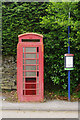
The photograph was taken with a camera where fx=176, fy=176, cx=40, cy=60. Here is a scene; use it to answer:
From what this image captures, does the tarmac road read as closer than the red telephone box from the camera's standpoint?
Yes

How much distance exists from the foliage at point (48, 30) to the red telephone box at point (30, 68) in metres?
0.99

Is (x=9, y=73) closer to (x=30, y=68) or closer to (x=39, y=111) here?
(x=30, y=68)

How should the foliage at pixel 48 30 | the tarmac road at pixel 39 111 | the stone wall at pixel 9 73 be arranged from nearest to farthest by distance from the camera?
the tarmac road at pixel 39 111
the foliage at pixel 48 30
the stone wall at pixel 9 73

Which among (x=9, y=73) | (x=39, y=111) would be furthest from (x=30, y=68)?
(x=9, y=73)

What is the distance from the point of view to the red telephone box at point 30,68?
575cm

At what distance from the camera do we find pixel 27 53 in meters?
5.79

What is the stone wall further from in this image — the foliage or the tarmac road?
the tarmac road

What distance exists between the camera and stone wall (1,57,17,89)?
734 centimetres

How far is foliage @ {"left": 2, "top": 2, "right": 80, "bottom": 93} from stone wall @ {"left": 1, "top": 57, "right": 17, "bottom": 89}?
1.24 feet

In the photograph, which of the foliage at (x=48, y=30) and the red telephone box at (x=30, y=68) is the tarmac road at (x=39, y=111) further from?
the foliage at (x=48, y=30)

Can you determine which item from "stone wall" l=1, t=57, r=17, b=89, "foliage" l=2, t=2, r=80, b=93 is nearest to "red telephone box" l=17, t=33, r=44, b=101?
"foliage" l=2, t=2, r=80, b=93

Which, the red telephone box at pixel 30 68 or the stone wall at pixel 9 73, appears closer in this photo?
the red telephone box at pixel 30 68

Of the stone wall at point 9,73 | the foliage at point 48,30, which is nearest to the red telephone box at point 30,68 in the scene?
the foliage at point 48,30

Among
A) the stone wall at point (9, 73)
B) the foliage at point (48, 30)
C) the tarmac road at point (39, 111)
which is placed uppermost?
the foliage at point (48, 30)
